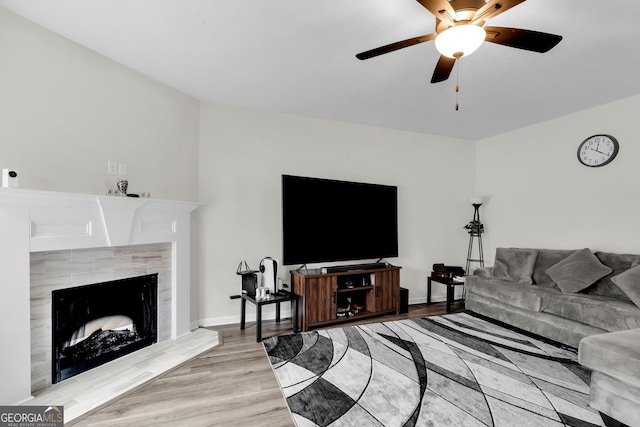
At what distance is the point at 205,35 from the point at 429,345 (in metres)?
3.21

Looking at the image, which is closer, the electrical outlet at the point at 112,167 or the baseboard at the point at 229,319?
the electrical outlet at the point at 112,167

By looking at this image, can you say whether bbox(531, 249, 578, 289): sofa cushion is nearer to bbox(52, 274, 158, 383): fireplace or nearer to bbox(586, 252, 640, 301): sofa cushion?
bbox(586, 252, 640, 301): sofa cushion

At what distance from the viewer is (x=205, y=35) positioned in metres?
2.18

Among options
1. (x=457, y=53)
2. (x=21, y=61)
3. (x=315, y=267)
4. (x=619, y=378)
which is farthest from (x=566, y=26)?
(x=21, y=61)

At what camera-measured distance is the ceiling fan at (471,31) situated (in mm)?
1454

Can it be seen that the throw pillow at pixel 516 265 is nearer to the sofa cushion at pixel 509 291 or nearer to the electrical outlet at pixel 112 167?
the sofa cushion at pixel 509 291

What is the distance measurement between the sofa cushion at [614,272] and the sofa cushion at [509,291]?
0.37 meters

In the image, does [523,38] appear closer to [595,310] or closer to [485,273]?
[595,310]

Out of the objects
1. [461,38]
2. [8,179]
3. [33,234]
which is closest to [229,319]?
[33,234]

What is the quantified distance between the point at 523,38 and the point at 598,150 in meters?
2.80

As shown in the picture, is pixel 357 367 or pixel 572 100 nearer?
pixel 357 367

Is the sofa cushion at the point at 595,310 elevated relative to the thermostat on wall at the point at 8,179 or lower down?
lower down

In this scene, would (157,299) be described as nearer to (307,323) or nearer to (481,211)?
(307,323)

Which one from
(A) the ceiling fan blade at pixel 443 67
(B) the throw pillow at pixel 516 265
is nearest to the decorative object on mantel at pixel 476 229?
(B) the throw pillow at pixel 516 265
